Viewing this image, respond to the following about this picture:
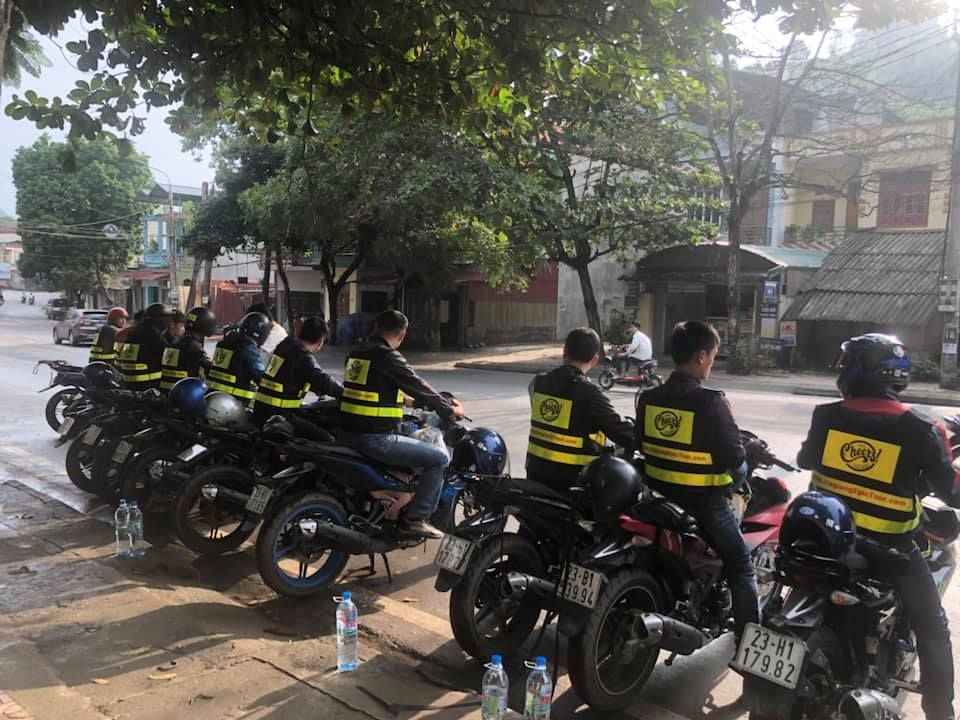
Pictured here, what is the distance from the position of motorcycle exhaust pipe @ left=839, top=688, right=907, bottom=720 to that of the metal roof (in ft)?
61.3

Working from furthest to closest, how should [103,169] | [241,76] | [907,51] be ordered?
[103,169], [907,51], [241,76]

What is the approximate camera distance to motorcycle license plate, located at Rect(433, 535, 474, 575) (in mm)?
3627

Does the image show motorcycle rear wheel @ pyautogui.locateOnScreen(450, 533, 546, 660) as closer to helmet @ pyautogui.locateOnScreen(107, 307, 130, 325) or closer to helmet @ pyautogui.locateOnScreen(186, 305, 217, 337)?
helmet @ pyautogui.locateOnScreen(186, 305, 217, 337)

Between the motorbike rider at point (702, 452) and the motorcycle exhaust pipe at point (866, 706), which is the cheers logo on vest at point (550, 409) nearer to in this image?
the motorbike rider at point (702, 452)

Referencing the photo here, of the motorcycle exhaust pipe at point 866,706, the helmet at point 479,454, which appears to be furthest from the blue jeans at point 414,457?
the motorcycle exhaust pipe at point 866,706

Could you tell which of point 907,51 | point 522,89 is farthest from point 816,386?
point 522,89

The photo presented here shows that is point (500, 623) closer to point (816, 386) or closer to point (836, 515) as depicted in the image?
point (836, 515)

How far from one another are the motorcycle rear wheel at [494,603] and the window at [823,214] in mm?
25680

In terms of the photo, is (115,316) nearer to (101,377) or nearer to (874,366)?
(101,377)

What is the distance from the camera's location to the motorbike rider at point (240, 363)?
5.95m

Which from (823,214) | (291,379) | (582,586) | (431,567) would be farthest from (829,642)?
(823,214)

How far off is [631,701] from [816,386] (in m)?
15.8

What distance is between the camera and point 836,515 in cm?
276

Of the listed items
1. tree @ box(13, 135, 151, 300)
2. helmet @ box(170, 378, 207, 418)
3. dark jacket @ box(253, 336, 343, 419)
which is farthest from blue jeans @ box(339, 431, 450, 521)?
tree @ box(13, 135, 151, 300)
